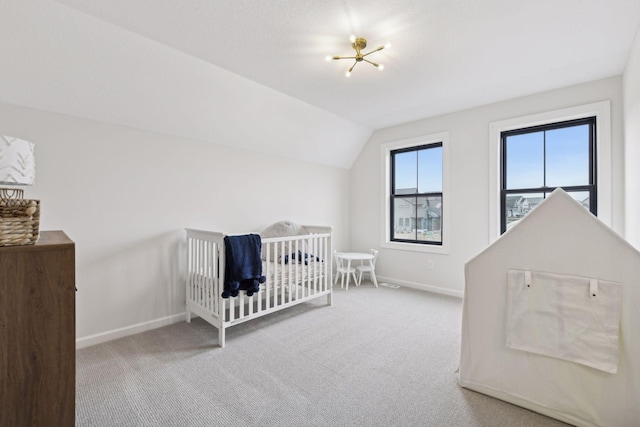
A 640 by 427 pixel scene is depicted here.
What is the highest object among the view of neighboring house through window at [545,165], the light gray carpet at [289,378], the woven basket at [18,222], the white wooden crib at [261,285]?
the view of neighboring house through window at [545,165]

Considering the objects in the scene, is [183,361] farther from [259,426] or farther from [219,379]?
[259,426]

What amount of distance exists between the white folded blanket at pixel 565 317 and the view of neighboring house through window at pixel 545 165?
2.07m

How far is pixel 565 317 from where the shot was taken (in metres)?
1.50

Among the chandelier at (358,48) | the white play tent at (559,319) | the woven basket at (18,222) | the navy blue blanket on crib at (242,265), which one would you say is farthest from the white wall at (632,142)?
the woven basket at (18,222)

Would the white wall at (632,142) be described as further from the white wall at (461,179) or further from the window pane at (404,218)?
the window pane at (404,218)

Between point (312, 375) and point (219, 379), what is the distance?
0.61m

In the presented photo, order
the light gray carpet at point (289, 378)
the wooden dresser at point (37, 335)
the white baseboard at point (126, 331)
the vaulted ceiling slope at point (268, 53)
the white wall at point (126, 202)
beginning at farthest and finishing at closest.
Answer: the white baseboard at point (126, 331)
the white wall at point (126, 202)
the vaulted ceiling slope at point (268, 53)
the light gray carpet at point (289, 378)
the wooden dresser at point (37, 335)

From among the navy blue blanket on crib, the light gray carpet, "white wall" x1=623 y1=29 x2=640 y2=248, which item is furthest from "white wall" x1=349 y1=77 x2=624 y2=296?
the navy blue blanket on crib

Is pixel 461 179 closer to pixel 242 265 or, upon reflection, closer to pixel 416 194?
pixel 416 194

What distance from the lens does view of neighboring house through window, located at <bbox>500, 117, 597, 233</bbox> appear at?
2.97 m

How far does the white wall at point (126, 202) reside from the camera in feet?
7.20

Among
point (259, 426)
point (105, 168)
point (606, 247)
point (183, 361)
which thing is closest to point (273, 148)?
point (105, 168)

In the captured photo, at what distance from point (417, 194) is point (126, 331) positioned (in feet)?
12.4

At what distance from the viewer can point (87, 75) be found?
211cm
